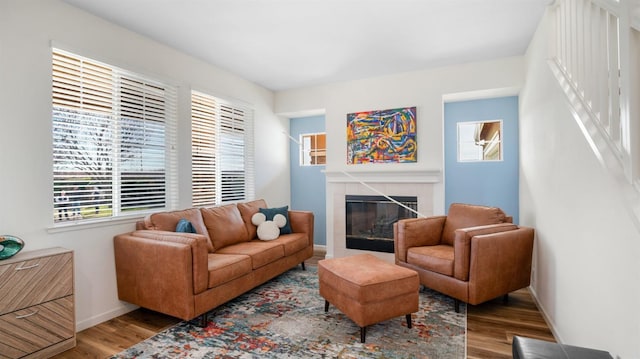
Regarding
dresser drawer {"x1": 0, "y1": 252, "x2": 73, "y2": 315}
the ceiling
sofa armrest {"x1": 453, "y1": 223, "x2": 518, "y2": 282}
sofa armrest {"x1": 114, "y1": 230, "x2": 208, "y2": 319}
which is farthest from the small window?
dresser drawer {"x1": 0, "y1": 252, "x2": 73, "y2": 315}

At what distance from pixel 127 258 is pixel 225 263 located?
82 centimetres

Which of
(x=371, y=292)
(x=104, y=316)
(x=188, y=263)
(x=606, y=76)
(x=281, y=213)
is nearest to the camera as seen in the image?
(x=606, y=76)

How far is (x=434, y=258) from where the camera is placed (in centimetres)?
293

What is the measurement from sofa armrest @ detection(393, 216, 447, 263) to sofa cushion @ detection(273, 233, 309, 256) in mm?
1161

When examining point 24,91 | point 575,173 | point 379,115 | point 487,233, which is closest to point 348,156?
point 379,115

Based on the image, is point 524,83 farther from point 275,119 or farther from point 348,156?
point 275,119

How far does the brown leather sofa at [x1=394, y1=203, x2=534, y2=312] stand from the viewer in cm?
261

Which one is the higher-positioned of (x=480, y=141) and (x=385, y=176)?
(x=480, y=141)

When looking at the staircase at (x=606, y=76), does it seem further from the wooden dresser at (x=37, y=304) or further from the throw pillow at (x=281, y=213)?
the wooden dresser at (x=37, y=304)

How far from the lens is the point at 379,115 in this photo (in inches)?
170

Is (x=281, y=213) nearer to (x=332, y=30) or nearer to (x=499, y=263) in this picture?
(x=332, y=30)

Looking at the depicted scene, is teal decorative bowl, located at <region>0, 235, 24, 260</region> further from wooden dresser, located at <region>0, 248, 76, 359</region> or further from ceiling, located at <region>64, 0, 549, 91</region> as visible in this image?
ceiling, located at <region>64, 0, 549, 91</region>

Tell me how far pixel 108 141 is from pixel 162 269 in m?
1.26

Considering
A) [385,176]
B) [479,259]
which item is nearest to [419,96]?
[385,176]
